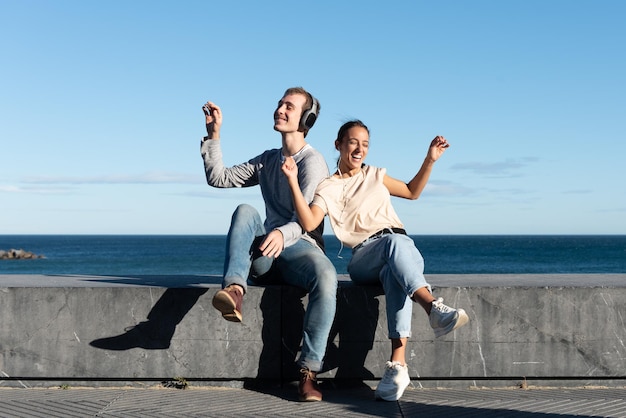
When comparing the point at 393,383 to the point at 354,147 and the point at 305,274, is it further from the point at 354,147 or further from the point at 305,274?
the point at 354,147

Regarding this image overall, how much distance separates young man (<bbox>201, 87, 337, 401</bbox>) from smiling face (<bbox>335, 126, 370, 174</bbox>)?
145mm

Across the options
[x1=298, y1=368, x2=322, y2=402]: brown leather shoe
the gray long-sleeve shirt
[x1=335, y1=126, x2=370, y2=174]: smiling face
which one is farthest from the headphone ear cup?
[x1=298, y1=368, x2=322, y2=402]: brown leather shoe

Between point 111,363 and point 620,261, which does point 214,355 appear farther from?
point 620,261

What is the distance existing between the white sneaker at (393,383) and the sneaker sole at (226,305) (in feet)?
2.74

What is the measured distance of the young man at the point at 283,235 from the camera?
395cm

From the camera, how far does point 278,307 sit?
427cm

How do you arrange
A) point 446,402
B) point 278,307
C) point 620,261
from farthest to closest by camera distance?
point 620,261
point 278,307
point 446,402

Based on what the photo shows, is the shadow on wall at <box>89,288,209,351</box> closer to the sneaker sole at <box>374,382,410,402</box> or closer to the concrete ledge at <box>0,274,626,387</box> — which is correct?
the concrete ledge at <box>0,274,626,387</box>

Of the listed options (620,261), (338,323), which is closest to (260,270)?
(338,323)

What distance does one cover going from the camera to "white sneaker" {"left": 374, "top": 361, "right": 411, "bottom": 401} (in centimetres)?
394

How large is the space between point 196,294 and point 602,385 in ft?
7.71

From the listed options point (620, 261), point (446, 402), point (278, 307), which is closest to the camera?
point (446, 402)

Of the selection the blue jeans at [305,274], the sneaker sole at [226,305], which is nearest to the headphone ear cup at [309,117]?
the blue jeans at [305,274]

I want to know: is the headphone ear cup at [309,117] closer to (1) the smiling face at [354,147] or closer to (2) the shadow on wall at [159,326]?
(1) the smiling face at [354,147]
